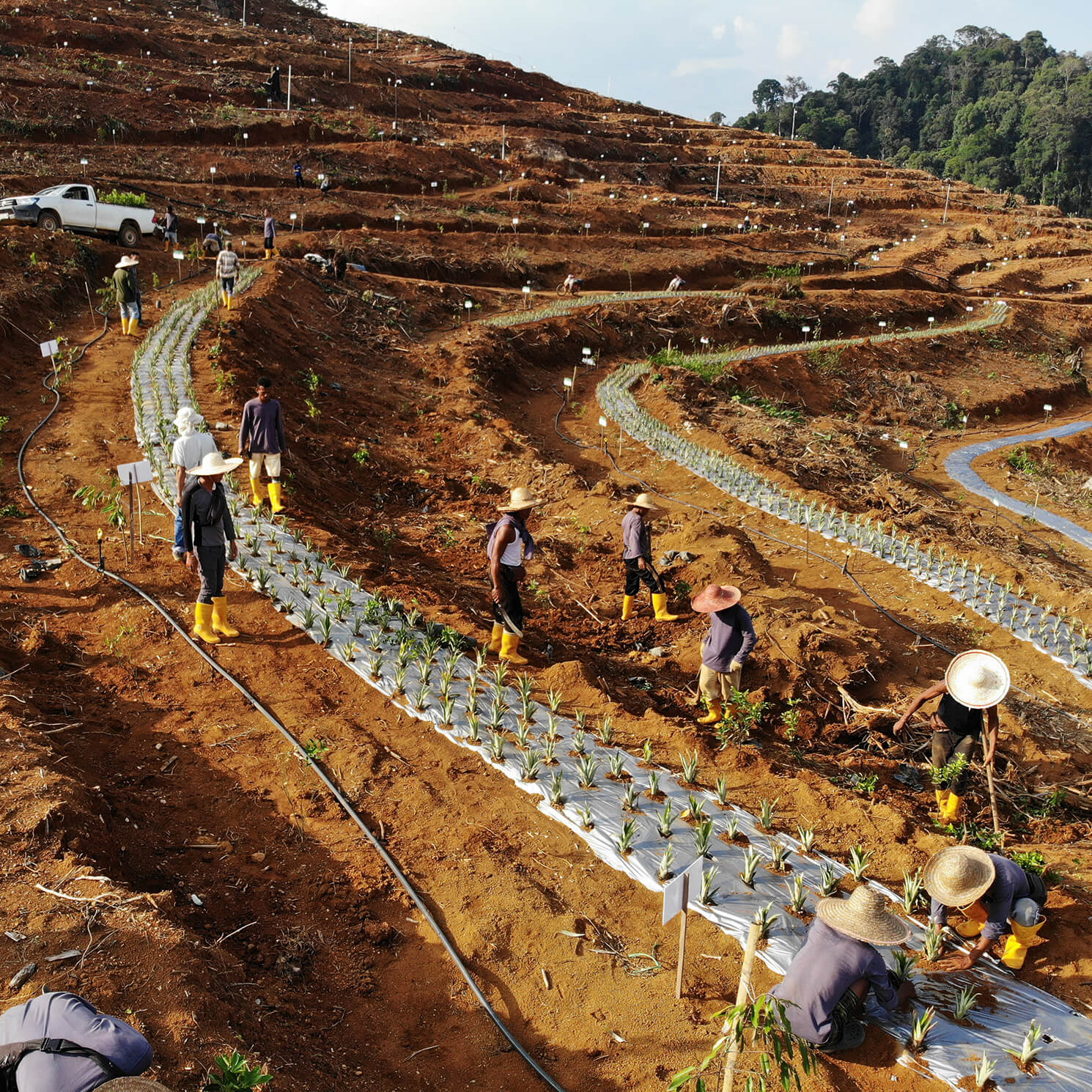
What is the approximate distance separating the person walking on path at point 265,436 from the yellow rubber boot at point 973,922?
7280 millimetres

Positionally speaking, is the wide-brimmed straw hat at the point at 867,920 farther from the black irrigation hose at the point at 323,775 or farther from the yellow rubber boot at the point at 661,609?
the yellow rubber boot at the point at 661,609

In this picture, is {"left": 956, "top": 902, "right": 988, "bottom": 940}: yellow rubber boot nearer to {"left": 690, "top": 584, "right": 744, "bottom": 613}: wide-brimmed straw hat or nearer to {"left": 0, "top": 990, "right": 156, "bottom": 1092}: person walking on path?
{"left": 690, "top": 584, "right": 744, "bottom": 613}: wide-brimmed straw hat

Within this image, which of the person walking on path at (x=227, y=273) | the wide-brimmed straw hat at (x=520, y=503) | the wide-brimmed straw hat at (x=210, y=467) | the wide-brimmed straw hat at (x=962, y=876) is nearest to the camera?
the wide-brimmed straw hat at (x=962, y=876)

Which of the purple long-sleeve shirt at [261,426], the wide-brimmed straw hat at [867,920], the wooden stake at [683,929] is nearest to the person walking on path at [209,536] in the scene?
the purple long-sleeve shirt at [261,426]

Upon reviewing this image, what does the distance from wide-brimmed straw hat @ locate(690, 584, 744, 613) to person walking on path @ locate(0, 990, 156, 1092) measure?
188 inches

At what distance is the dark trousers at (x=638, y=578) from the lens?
915 centimetres

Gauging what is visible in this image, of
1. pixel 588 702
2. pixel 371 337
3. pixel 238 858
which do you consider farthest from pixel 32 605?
pixel 371 337

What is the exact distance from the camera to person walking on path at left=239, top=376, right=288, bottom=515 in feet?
29.5

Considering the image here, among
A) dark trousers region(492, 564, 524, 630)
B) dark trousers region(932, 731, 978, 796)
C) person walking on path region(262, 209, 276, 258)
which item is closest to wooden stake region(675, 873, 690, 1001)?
dark trousers region(932, 731, 978, 796)

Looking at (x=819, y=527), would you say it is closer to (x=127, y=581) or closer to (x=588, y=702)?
(x=588, y=702)

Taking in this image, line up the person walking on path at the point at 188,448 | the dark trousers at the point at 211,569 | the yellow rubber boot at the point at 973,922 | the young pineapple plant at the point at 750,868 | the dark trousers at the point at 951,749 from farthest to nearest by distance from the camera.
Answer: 1. the person walking on path at the point at 188,448
2. the dark trousers at the point at 211,569
3. the dark trousers at the point at 951,749
4. the young pineapple plant at the point at 750,868
5. the yellow rubber boot at the point at 973,922

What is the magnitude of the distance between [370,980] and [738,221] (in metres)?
41.2

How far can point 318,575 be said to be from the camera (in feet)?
25.8

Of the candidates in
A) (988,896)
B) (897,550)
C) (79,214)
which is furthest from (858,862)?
(79,214)
